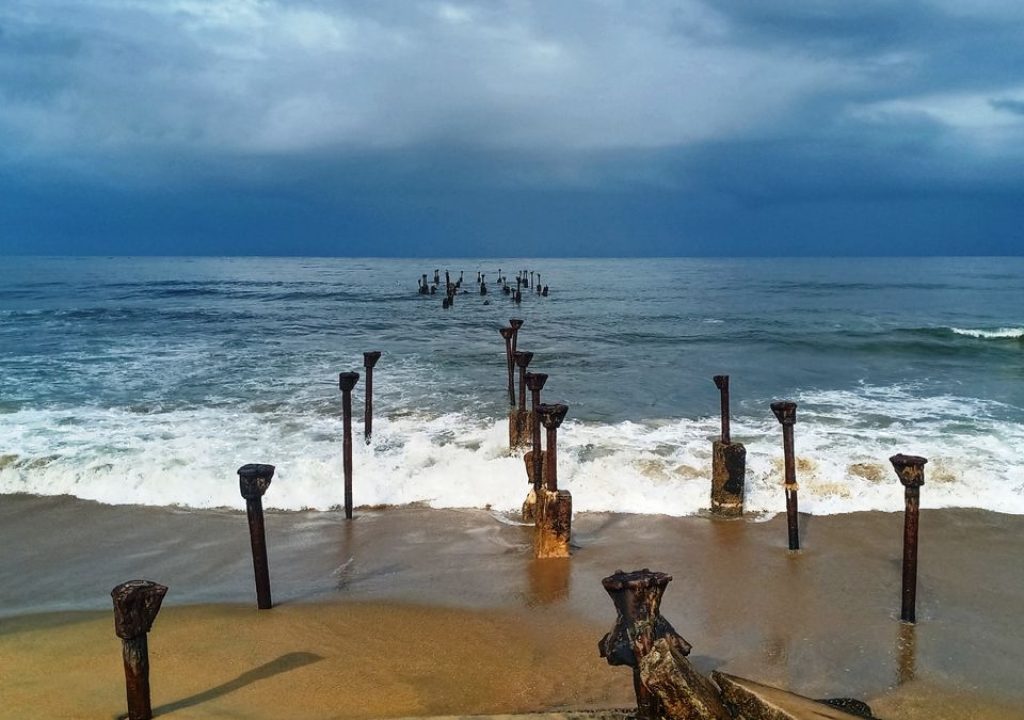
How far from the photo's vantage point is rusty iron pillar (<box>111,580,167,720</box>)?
3637 millimetres

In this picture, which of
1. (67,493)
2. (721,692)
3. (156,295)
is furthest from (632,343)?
(156,295)

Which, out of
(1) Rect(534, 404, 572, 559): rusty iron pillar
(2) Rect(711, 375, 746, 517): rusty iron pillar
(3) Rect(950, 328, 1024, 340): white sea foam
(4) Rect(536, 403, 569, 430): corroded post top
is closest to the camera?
(4) Rect(536, 403, 569, 430): corroded post top

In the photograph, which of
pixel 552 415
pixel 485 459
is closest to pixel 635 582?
pixel 552 415

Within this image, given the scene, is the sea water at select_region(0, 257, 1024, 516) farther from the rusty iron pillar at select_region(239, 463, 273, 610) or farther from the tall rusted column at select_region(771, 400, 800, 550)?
the rusty iron pillar at select_region(239, 463, 273, 610)

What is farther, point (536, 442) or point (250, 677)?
point (536, 442)

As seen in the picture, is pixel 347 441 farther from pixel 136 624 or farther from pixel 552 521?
pixel 136 624

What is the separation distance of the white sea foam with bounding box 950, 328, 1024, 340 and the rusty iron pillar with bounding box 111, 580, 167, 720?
3176 cm

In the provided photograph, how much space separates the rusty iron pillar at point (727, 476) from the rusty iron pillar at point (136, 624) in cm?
677

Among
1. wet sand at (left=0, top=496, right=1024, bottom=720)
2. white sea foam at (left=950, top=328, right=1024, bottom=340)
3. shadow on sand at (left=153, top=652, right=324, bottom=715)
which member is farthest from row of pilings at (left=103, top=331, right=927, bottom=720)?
white sea foam at (left=950, top=328, right=1024, bottom=340)

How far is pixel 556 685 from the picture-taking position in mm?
5062

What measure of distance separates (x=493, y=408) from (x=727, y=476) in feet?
24.4

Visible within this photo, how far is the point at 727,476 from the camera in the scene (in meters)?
8.97

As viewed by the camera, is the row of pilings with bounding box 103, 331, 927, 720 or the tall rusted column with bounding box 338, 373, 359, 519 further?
the tall rusted column with bounding box 338, 373, 359, 519

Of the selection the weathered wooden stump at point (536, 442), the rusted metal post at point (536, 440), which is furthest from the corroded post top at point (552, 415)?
the rusted metal post at point (536, 440)
